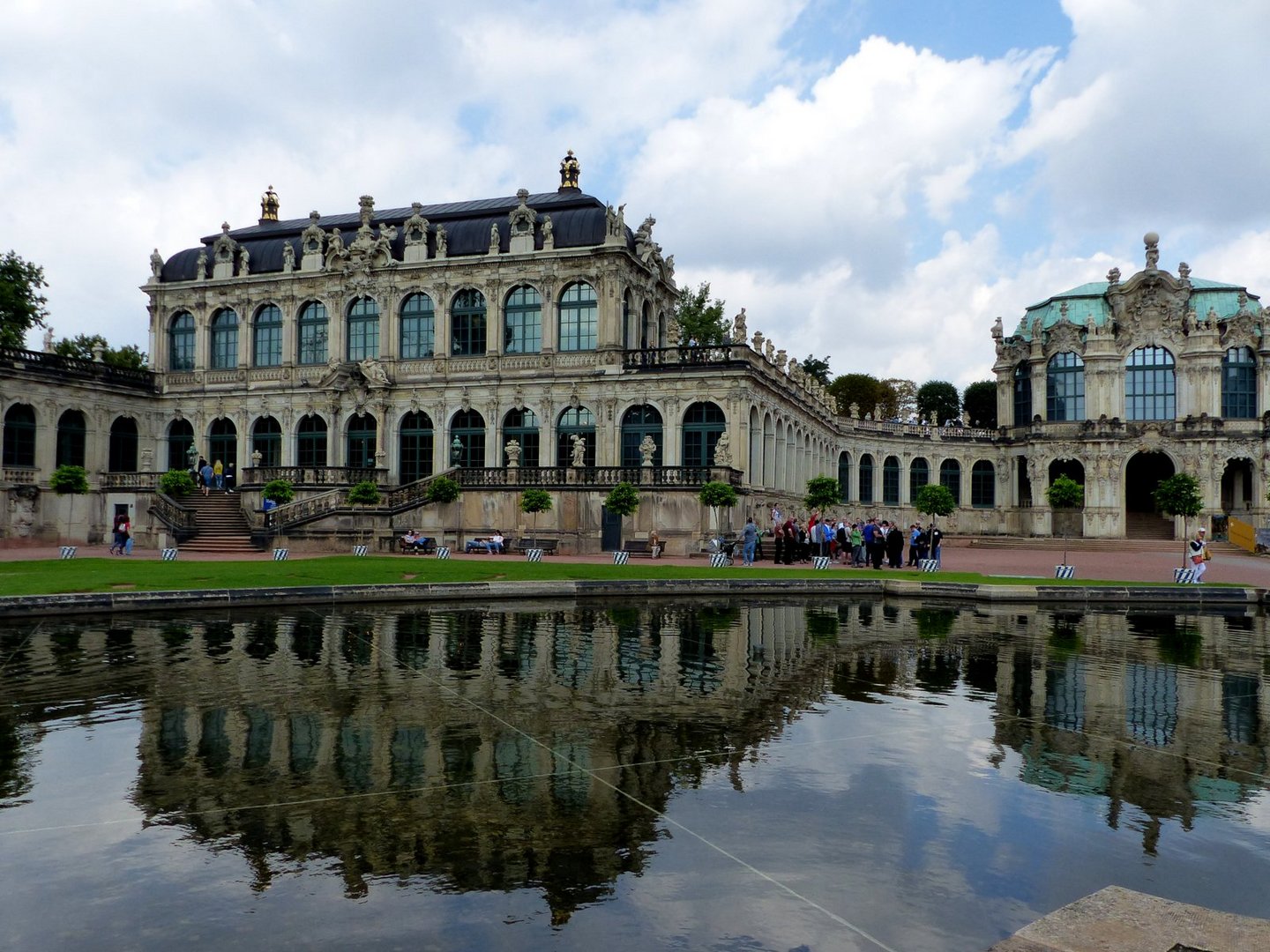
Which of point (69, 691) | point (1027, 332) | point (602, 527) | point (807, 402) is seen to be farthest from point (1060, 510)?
point (69, 691)

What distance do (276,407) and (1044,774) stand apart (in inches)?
1883

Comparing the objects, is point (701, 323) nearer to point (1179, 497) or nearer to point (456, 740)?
point (1179, 497)

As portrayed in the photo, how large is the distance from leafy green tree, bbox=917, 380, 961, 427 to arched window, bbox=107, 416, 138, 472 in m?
67.2

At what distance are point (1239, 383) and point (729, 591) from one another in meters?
54.2

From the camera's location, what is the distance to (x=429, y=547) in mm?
37875

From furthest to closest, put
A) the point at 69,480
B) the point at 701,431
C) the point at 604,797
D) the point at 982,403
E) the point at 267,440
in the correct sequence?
the point at 982,403
the point at 267,440
the point at 701,431
the point at 69,480
the point at 604,797

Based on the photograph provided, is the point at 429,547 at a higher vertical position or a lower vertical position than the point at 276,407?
lower

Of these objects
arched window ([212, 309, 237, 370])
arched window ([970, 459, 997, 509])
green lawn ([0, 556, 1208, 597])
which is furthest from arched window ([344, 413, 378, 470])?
arched window ([970, 459, 997, 509])

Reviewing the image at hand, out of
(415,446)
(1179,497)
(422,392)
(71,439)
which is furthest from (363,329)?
(1179,497)

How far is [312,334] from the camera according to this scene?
165ft

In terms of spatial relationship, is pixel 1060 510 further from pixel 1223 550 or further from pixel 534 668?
pixel 534 668

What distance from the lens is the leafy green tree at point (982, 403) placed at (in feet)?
289

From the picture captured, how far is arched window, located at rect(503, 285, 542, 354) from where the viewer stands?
4672 centimetres

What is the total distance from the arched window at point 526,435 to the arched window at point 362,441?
23.4 ft
